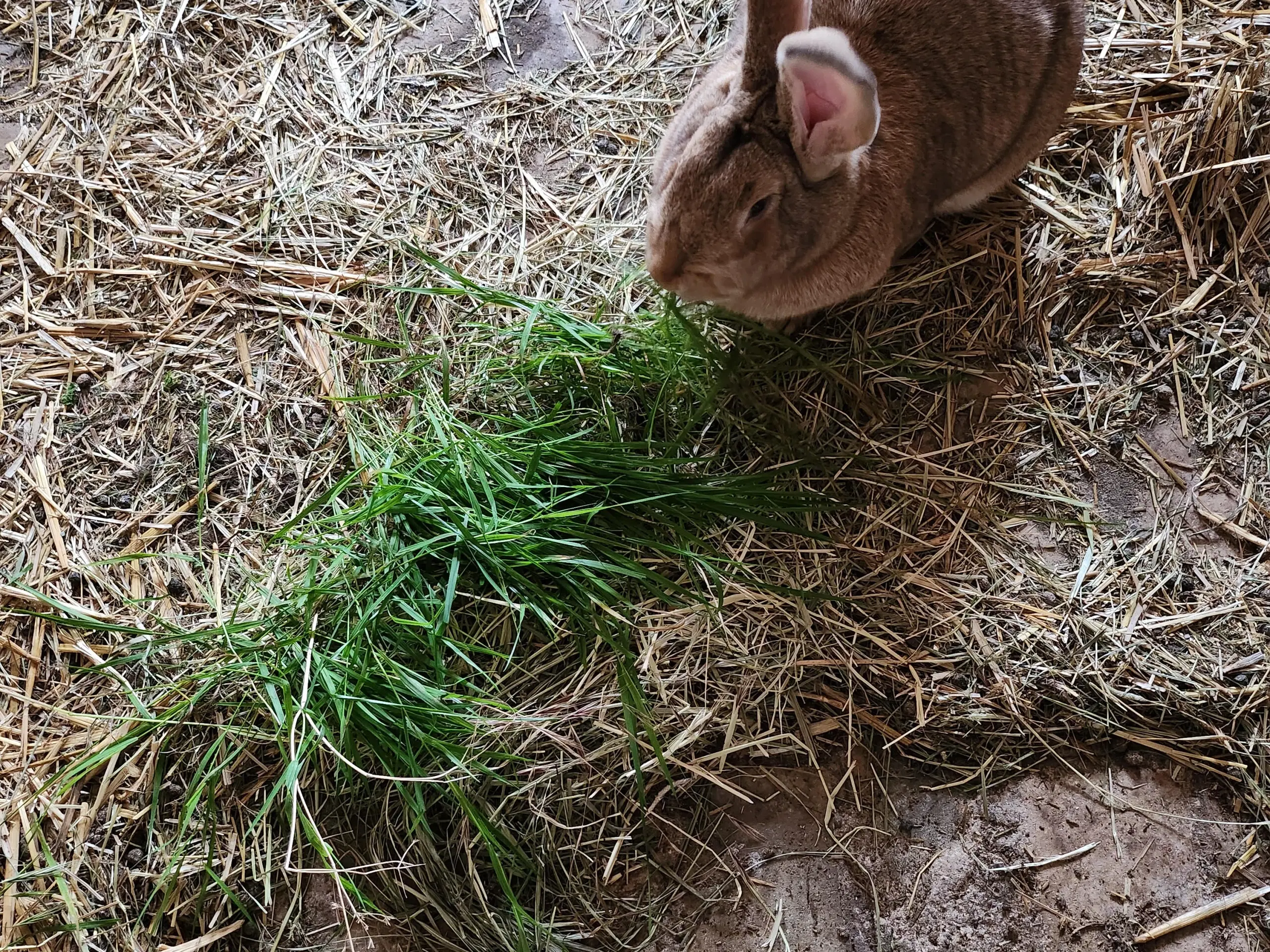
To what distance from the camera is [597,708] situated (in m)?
2.34

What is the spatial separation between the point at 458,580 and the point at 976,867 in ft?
5.28

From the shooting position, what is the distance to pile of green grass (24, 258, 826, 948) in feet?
7.39

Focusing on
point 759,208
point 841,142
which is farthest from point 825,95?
point 759,208

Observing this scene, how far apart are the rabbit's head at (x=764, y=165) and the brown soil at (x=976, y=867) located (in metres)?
1.41

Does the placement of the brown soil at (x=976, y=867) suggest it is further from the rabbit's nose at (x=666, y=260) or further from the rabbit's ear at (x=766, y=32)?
the rabbit's ear at (x=766, y=32)

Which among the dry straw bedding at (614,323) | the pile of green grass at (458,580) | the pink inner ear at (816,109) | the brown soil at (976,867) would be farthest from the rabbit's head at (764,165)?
the brown soil at (976,867)

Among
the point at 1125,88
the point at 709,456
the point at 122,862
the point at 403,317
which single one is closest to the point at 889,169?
the point at 709,456

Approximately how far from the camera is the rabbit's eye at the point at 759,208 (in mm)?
2264

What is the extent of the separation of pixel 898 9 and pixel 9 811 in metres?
3.34

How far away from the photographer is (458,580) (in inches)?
95.8

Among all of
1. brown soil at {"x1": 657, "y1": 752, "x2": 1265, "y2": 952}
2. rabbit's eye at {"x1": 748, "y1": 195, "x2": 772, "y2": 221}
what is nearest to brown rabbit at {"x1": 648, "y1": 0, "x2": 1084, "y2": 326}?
rabbit's eye at {"x1": 748, "y1": 195, "x2": 772, "y2": 221}

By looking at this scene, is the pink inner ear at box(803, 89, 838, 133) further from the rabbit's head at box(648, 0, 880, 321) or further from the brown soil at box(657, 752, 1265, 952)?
the brown soil at box(657, 752, 1265, 952)

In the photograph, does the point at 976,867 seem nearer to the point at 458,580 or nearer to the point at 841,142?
the point at 458,580

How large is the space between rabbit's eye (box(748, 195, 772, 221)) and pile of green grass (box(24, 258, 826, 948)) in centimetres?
44
